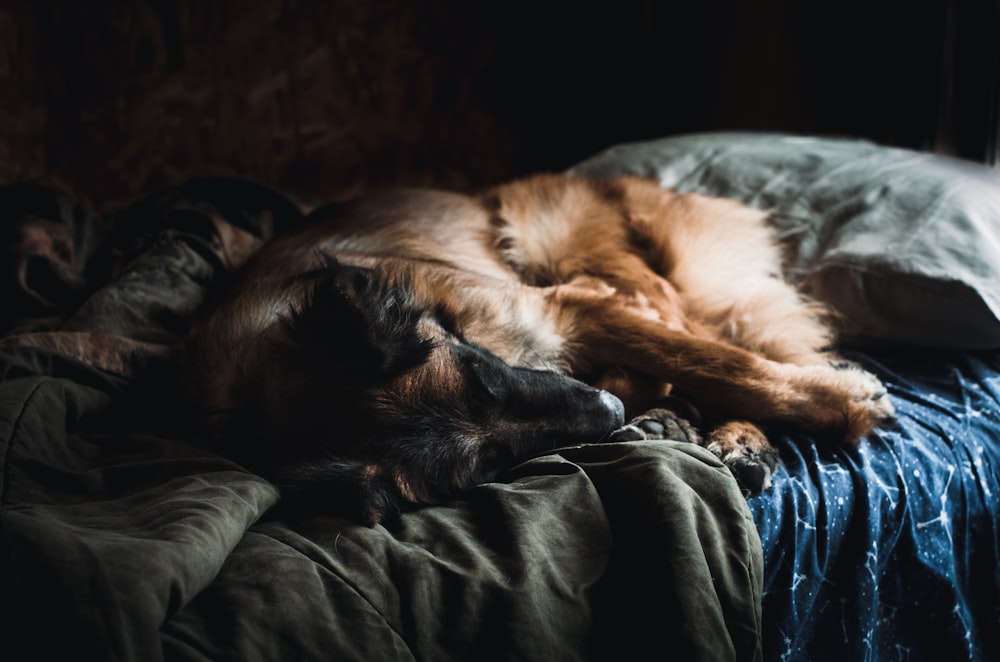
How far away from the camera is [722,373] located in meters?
2.14

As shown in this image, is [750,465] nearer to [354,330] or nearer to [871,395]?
[871,395]

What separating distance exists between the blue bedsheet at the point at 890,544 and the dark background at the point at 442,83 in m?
2.01

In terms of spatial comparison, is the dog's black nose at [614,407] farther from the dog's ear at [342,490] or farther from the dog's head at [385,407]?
the dog's ear at [342,490]

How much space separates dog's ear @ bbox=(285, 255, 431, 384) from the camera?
187 centimetres

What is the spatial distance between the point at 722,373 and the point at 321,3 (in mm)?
3750

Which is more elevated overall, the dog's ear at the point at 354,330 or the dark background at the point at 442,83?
the dark background at the point at 442,83

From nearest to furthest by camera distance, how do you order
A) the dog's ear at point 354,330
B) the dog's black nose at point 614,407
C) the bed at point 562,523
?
the bed at point 562,523, the dog's ear at point 354,330, the dog's black nose at point 614,407

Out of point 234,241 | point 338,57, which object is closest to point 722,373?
point 234,241

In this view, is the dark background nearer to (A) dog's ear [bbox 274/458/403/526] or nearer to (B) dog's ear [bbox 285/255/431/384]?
(B) dog's ear [bbox 285/255/431/384]

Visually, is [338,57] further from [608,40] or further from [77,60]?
[608,40]

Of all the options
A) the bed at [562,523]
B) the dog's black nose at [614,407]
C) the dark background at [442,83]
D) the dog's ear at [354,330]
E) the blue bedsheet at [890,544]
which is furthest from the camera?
the dark background at [442,83]

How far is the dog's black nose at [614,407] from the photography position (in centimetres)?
199

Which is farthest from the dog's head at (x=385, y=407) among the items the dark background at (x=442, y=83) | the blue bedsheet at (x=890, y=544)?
the dark background at (x=442, y=83)

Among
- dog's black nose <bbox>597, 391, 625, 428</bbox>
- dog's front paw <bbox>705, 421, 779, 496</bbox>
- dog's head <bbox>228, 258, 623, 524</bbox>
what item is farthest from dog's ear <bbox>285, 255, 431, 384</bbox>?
dog's front paw <bbox>705, 421, 779, 496</bbox>
